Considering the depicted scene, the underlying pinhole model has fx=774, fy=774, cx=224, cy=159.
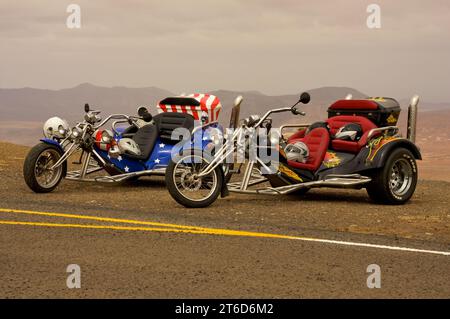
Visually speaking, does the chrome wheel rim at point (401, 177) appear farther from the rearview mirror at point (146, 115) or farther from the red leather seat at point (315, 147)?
the rearview mirror at point (146, 115)

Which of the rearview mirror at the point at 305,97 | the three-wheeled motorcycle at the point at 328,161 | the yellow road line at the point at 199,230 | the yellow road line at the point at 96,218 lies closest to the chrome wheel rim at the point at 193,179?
the three-wheeled motorcycle at the point at 328,161

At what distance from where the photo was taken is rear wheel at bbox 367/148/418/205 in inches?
475

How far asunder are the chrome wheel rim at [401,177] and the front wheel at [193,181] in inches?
117

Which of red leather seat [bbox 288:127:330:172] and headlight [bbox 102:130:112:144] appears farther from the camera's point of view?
headlight [bbox 102:130:112:144]

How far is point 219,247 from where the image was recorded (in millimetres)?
8195

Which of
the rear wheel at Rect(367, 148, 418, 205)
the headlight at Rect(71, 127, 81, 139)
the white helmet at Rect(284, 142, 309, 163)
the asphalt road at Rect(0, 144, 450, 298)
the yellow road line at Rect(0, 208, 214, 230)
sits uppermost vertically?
the headlight at Rect(71, 127, 81, 139)

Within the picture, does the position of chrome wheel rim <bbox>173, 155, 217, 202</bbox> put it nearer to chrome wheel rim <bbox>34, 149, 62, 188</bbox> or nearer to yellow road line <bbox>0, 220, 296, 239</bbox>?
yellow road line <bbox>0, 220, 296, 239</bbox>

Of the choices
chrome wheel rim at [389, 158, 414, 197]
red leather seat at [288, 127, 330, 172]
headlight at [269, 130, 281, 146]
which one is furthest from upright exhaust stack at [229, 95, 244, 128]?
chrome wheel rim at [389, 158, 414, 197]

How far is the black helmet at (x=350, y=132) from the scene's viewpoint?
12430 mm

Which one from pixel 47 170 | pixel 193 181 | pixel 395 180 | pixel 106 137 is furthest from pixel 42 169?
pixel 395 180

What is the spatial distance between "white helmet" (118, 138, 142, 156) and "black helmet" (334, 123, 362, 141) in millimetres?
3683
